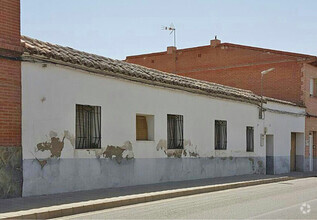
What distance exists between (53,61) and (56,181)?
3.05 meters

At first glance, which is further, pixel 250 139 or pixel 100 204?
pixel 250 139

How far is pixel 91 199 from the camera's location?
10789mm

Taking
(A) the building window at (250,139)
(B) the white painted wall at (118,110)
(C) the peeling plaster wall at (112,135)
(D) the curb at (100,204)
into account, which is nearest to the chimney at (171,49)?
(B) the white painted wall at (118,110)

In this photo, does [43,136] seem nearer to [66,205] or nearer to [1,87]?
[1,87]

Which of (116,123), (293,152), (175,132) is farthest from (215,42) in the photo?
(116,123)

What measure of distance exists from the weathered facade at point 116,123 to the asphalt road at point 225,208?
7.45 ft

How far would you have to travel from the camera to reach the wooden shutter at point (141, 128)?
50.5 ft

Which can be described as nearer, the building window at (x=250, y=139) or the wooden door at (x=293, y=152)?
the building window at (x=250, y=139)

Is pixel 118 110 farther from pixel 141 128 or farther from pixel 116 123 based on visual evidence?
pixel 141 128

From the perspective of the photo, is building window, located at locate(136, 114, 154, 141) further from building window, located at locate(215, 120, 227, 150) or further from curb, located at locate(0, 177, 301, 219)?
building window, located at locate(215, 120, 227, 150)

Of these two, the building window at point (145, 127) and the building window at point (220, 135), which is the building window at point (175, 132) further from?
the building window at point (220, 135)

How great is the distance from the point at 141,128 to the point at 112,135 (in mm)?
2011

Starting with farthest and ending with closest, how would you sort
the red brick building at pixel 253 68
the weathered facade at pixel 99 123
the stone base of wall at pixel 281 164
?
the red brick building at pixel 253 68, the stone base of wall at pixel 281 164, the weathered facade at pixel 99 123

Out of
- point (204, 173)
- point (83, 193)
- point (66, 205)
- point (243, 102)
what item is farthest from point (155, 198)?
point (243, 102)
